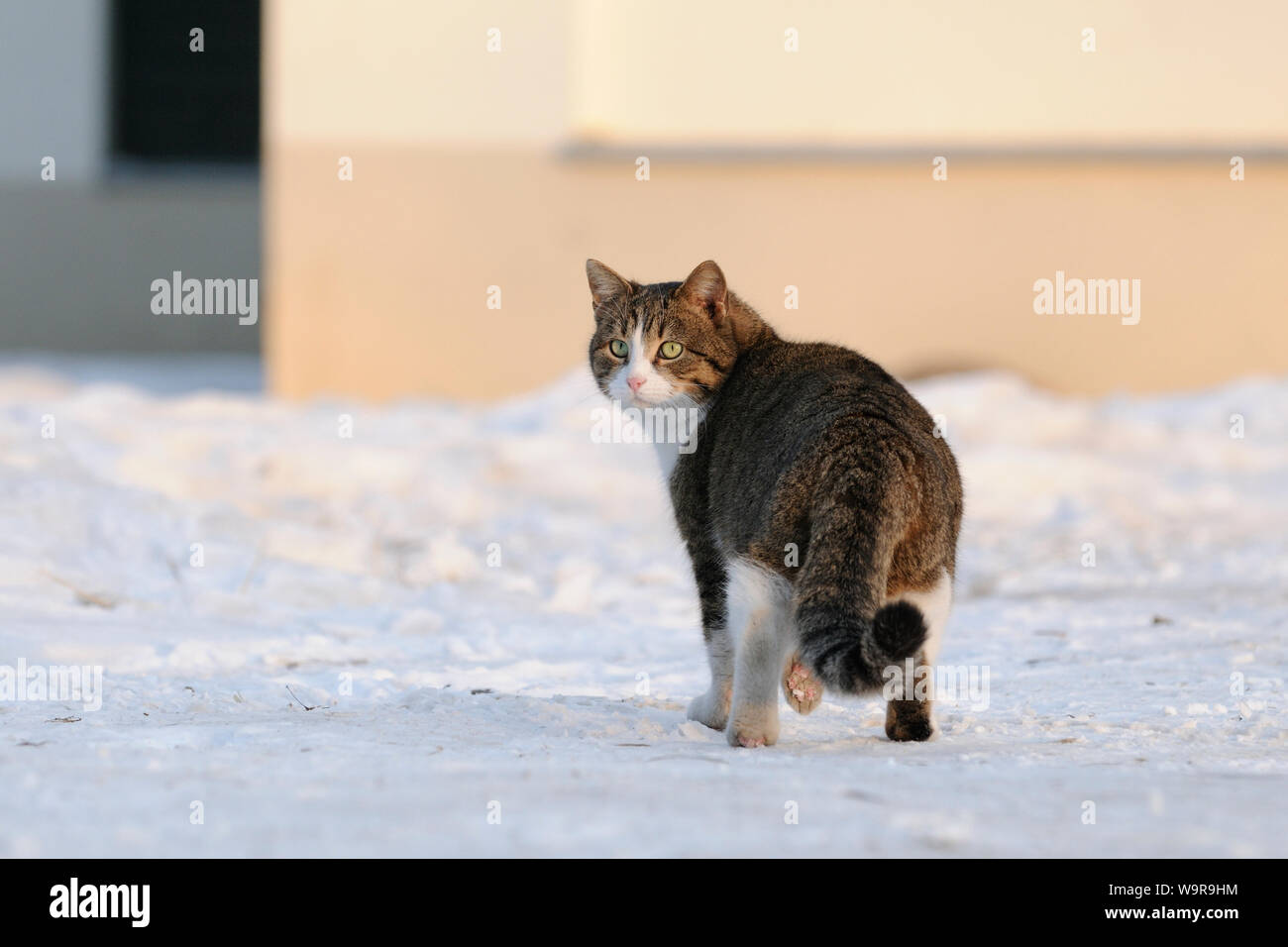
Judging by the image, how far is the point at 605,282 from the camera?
4.12 m

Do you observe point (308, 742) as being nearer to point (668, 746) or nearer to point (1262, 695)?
point (668, 746)

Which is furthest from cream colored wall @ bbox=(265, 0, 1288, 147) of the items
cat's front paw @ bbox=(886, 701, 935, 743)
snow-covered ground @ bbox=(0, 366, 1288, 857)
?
cat's front paw @ bbox=(886, 701, 935, 743)

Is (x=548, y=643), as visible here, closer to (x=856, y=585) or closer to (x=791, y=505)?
(x=791, y=505)

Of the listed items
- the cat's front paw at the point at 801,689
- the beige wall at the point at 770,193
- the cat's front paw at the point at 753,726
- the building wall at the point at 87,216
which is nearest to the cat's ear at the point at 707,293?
the cat's front paw at the point at 801,689

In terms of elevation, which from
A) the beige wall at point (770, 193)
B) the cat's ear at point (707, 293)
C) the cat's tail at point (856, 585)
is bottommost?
the cat's tail at point (856, 585)

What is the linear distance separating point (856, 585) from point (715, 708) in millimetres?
758

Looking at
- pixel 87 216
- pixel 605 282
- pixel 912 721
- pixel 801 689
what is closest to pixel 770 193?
pixel 605 282

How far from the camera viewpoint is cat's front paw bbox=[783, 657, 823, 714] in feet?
11.8

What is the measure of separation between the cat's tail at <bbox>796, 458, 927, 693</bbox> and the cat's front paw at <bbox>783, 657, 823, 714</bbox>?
0.62 metres

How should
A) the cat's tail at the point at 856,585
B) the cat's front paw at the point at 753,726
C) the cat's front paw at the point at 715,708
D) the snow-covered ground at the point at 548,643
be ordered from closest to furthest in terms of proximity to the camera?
the snow-covered ground at the point at 548,643
the cat's tail at the point at 856,585
the cat's front paw at the point at 753,726
the cat's front paw at the point at 715,708

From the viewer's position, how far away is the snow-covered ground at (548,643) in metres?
2.47

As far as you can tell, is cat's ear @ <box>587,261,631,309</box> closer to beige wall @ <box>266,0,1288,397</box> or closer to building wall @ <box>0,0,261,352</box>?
beige wall @ <box>266,0,1288,397</box>

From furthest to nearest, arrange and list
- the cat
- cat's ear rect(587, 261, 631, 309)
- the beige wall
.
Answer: the beige wall < cat's ear rect(587, 261, 631, 309) < the cat

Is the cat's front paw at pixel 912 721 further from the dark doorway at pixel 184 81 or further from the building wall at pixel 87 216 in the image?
the dark doorway at pixel 184 81
